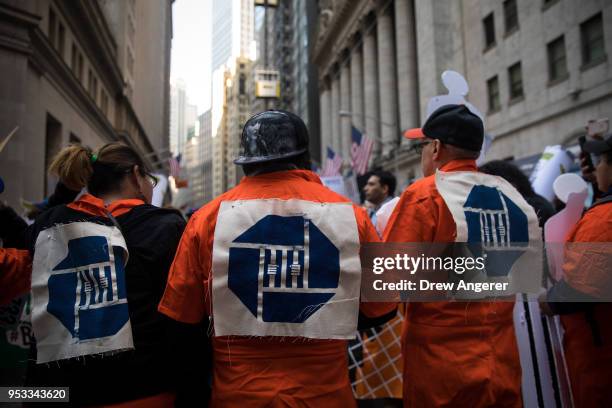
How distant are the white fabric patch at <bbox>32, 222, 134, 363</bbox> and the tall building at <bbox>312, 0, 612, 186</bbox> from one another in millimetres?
18565

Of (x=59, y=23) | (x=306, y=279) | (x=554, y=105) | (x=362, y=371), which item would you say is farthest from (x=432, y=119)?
(x=554, y=105)

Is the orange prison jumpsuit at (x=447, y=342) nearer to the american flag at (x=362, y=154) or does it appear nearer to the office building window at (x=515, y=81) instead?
the american flag at (x=362, y=154)

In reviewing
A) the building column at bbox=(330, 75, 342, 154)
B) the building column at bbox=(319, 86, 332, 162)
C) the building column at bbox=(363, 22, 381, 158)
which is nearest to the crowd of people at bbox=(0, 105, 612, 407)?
the building column at bbox=(363, 22, 381, 158)

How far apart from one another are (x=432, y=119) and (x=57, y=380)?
2385 millimetres

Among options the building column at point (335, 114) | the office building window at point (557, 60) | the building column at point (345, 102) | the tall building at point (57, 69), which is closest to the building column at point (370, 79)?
the building column at point (345, 102)

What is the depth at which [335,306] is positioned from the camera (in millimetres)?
2094

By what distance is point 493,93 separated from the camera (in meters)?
24.1

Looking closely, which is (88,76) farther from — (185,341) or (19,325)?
(185,341)

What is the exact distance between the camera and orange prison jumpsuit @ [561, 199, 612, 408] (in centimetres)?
252

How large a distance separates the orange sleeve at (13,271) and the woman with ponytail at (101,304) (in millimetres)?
203

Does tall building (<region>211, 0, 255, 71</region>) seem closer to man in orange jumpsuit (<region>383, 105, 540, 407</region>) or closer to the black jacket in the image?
the black jacket

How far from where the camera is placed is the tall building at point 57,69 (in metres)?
12.1

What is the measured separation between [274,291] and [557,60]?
831 inches

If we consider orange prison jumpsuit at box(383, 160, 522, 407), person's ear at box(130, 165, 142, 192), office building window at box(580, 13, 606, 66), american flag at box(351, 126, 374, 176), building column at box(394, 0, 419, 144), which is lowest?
orange prison jumpsuit at box(383, 160, 522, 407)
